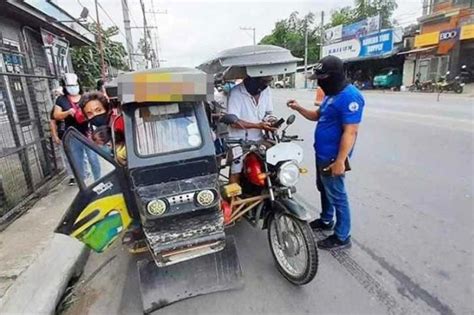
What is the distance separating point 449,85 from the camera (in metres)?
21.1

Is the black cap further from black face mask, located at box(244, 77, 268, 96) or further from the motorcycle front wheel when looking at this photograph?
the motorcycle front wheel

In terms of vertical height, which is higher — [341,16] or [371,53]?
[341,16]

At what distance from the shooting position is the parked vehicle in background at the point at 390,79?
2922 cm

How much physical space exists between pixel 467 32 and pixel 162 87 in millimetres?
25281

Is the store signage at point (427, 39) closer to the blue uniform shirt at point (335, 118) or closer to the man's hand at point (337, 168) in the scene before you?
the blue uniform shirt at point (335, 118)

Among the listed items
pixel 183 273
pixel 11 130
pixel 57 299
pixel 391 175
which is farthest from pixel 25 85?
pixel 391 175

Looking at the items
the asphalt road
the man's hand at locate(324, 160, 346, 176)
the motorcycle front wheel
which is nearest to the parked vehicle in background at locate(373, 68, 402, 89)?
the asphalt road

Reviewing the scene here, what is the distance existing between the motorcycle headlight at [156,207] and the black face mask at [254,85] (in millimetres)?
1655

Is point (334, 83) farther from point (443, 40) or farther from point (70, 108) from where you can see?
point (443, 40)

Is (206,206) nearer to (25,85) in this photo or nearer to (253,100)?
(253,100)

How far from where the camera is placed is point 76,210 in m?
2.38

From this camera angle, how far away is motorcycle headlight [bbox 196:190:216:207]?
2.41 meters

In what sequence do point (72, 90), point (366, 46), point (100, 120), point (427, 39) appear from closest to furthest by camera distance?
point (100, 120) → point (72, 90) → point (427, 39) → point (366, 46)

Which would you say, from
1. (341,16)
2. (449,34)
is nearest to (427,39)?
(449,34)
